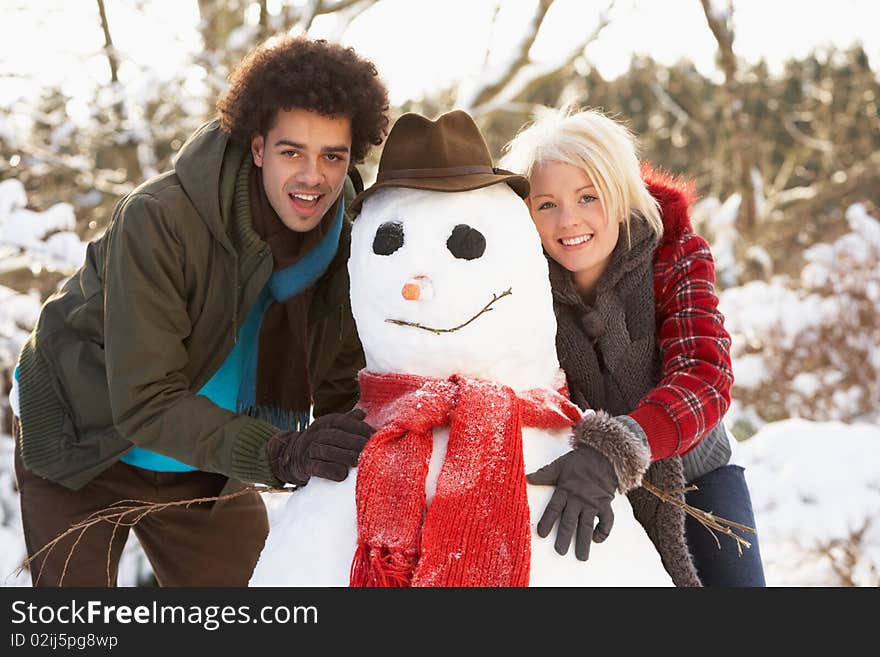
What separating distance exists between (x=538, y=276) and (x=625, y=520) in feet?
1.86

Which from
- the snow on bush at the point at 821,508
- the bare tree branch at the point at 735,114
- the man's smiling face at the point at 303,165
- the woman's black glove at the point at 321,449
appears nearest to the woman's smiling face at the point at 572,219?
the man's smiling face at the point at 303,165

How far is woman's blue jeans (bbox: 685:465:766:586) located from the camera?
97.7 inches

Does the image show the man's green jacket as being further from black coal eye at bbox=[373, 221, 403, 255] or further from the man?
black coal eye at bbox=[373, 221, 403, 255]

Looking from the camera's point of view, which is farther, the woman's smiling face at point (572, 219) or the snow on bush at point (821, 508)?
the snow on bush at point (821, 508)

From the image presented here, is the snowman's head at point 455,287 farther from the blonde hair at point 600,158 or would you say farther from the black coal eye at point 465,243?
the blonde hair at point 600,158

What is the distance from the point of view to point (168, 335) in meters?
2.40

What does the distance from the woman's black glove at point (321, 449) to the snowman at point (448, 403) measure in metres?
0.04

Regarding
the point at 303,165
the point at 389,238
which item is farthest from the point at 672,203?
the point at 303,165

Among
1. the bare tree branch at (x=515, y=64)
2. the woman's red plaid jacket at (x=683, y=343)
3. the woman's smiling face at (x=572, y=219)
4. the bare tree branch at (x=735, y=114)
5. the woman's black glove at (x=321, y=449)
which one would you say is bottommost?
the woman's black glove at (x=321, y=449)

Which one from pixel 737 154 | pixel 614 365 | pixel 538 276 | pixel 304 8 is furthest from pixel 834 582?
pixel 737 154

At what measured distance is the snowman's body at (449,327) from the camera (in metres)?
2.07

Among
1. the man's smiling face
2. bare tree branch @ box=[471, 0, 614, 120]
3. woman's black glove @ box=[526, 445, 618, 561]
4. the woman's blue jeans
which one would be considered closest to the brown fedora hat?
the man's smiling face

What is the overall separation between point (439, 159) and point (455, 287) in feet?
1.00

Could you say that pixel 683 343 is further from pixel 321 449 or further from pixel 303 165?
pixel 303 165
